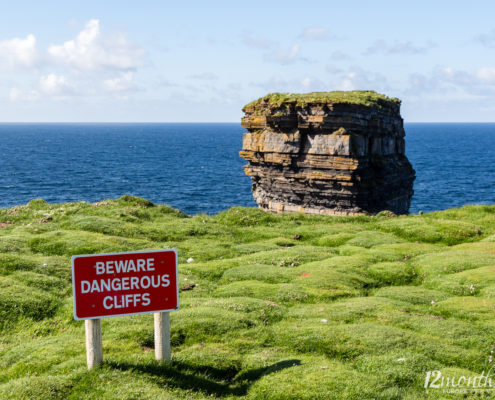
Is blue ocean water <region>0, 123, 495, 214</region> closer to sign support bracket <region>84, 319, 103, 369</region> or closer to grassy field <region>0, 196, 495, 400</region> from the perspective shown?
grassy field <region>0, 196, 495, 400</region>

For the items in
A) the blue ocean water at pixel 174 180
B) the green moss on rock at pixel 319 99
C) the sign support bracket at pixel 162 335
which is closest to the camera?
the sign support bracket at pixel 162 335

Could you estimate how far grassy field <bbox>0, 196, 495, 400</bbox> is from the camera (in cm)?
1113

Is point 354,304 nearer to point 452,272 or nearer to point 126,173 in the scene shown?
point 452,272

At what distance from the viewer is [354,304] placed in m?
16.8

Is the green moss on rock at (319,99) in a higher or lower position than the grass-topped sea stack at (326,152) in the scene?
higher

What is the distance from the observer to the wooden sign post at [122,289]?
1092 cm

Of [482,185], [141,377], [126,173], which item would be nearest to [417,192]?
[482,185]

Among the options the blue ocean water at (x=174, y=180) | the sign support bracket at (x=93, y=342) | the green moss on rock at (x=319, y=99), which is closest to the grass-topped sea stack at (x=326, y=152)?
the green moss on rock at (x=319, y=99)

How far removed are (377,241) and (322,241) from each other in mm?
3347

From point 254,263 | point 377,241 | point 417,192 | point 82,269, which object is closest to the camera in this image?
point 82,269
